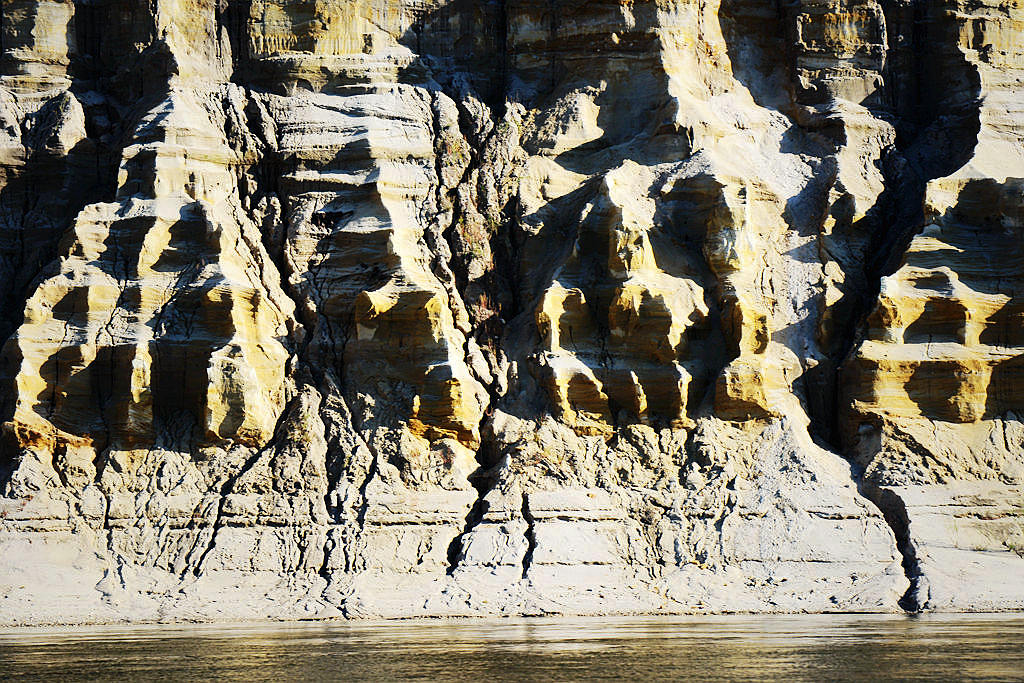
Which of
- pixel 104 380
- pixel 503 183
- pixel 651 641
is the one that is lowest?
pixel 651 641

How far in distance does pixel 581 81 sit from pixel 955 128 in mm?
11372

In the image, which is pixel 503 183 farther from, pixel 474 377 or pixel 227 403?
pixel 227 403

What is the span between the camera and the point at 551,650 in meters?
32.7

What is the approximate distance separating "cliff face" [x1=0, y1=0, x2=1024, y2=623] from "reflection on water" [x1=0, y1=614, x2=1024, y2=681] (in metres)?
1.85

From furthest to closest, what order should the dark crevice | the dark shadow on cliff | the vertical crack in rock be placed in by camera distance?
the dark shadow on cliff < the vertical crack in rock < the dark crevice

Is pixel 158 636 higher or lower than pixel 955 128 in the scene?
lower

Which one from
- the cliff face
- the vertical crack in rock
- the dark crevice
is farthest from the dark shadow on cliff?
the vertical crack in rock

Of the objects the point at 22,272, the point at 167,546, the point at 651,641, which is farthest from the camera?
the point at 22,272

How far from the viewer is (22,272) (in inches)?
1869

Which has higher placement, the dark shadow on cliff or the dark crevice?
the dark shadow on cliff

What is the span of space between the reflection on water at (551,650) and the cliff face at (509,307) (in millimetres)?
1850

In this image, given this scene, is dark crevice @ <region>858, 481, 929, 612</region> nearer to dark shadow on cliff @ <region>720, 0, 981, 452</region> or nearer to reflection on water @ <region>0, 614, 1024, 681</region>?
reflection on water @ <region>0, 614, 1024, 681</region>

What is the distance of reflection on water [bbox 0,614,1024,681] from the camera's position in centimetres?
2966

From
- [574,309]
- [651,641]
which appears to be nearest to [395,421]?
[574,309]
